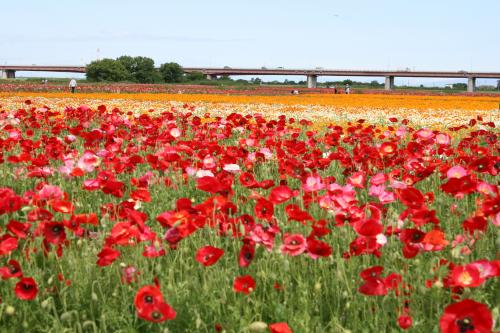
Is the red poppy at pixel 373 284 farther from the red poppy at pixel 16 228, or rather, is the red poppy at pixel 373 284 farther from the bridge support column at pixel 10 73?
Result: the bridge support column at pixel 10 73

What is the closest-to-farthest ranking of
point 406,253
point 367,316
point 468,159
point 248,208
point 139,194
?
point 406,253 < point 367,316 < point 139,194 < point 248,208 < point 468,159

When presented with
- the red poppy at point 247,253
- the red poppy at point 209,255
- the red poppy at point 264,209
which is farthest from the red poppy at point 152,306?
the red poppy at point 264,209

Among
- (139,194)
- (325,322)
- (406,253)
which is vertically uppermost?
(139,194)

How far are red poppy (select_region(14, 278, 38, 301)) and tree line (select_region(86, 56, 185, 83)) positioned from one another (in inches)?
3851

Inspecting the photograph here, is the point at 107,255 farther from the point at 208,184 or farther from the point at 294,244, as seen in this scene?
the point at 294,244

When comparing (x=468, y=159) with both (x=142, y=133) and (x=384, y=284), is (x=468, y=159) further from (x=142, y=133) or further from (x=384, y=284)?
(x=142, y=133)

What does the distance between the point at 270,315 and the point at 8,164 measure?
173 inches

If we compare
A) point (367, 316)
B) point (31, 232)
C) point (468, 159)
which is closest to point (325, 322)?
point (367, 316)

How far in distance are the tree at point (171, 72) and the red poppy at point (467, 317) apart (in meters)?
109

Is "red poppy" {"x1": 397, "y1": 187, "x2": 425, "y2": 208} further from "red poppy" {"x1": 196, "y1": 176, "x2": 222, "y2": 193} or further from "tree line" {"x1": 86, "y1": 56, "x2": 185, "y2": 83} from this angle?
"tree line" {"x1": 86, "y1": 56, "x2": 185, "y2": 83}

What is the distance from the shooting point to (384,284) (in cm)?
220

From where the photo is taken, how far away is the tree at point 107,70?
321 feet

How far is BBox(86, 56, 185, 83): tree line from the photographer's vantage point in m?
98.9

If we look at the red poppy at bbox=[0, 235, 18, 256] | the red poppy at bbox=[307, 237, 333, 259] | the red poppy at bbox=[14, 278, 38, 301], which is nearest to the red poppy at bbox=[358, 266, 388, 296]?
the red poppy at bbox=[307, 237, 333, 259]
